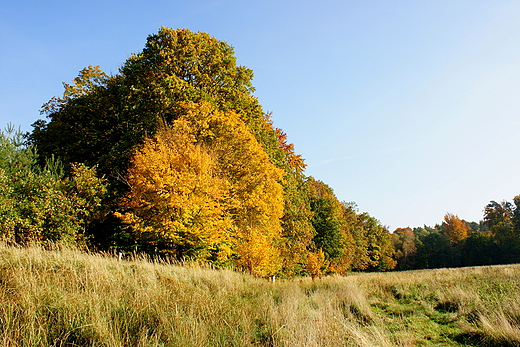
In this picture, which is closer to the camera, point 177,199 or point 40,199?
point 177,199

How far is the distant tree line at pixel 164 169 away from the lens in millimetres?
14375

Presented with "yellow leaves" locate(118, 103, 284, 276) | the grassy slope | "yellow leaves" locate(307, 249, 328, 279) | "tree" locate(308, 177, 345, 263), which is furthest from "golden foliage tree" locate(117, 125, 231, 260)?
"tree" locate(308, 177, 345, 263)

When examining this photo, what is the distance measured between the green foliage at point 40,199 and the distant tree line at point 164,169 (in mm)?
51

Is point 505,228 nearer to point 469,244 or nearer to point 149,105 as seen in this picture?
point 469,244

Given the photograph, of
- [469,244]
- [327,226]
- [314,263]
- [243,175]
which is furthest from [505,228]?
[243,175]

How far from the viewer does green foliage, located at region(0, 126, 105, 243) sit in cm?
1368

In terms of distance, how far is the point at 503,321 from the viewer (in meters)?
5.52

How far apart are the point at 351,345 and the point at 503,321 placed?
10.1ft

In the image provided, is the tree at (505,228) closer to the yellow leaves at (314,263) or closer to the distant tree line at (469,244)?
the distant tree line at (469,244)

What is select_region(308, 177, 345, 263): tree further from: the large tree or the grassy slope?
the grassy slope

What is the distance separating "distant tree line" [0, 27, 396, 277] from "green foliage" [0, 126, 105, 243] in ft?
0.17

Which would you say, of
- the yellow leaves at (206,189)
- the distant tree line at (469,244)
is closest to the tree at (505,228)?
the distant tree line at (469,244)

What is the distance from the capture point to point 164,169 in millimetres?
14164

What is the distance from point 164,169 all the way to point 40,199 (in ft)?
19.8
